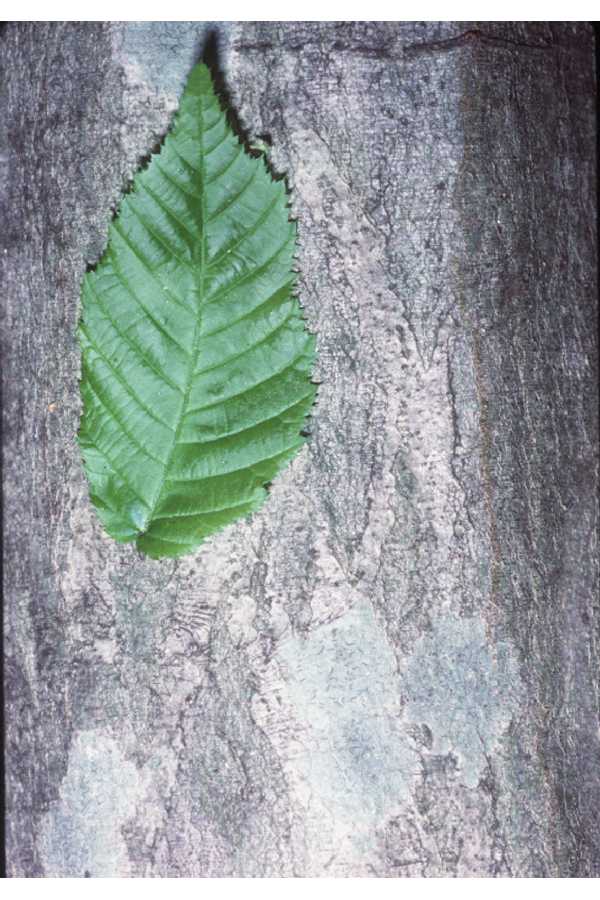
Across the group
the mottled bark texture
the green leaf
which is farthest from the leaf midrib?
the mottled bark texture

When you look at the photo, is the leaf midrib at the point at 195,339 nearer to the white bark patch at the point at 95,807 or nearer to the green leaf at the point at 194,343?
the green leaf at the point at 194,343

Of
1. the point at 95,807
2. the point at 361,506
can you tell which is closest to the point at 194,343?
the point at 361,506

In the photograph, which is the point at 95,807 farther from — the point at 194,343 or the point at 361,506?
the point at 194,343

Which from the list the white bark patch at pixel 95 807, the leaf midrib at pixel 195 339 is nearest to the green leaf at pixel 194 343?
the leaf midrib at pixel 195 339

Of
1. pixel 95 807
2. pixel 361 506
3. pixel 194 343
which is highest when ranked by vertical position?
pixel 194 343

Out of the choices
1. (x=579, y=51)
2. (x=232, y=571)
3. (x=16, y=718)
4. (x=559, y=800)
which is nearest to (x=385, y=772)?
(x=559, y=800)

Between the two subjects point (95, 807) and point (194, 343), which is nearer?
point (194, 343)
